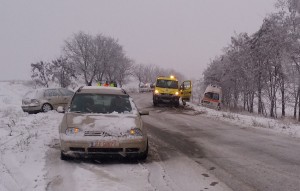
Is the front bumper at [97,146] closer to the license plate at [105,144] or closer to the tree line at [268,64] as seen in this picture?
the license plate at [105,144]

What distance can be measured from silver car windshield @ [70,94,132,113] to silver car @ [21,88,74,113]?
13650 mm

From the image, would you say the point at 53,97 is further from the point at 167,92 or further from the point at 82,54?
the point at 82,54

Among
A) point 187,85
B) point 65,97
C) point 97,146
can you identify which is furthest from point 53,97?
point 187,85

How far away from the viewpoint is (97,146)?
27.6ft

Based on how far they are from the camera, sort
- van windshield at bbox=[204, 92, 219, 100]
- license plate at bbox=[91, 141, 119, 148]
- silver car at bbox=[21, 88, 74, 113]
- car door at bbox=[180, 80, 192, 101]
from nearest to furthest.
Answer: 1. license plate at bbox=[91, 141, 119, 148]
2. silver car at bbox=[21, 88, 74, 113]
3. car door at bbox=[180, 80, 192, 101]
4. van windshield at bbox=[204, 92, 219, 100]

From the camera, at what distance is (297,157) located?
33.2 ft

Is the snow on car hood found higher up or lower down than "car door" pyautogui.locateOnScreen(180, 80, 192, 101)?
lower down

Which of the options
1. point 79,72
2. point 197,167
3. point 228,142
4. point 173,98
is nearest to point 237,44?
point 173,98

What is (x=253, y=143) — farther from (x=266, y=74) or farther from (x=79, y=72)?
(x=79, y=72)

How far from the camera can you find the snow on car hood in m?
8.63

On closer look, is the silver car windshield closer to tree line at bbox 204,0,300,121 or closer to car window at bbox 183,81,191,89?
car window at bbox 183,81,191,89

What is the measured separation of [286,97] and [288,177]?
133 feet

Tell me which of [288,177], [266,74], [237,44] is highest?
[237,44]

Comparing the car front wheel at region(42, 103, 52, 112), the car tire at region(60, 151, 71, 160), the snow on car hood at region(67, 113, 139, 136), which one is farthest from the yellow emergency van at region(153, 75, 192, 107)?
the car tire at region(60, 151, 71, 160)
